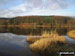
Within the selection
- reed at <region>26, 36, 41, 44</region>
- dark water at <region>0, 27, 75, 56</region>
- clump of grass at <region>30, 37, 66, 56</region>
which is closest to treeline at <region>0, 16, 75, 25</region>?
dark water at <region>0, 27, 75, 56</region>

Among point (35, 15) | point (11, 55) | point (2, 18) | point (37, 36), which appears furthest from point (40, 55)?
point (2, 18)

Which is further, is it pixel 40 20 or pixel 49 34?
pixel 49 34

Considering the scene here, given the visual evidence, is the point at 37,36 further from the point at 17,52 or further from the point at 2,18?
the point at 2,18

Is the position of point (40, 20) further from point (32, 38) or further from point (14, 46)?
point (14, 46)

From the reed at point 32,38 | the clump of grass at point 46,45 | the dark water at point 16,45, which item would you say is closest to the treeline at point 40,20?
the dark water at point 16,45

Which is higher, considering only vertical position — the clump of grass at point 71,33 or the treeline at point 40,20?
the treeline at point 40,20

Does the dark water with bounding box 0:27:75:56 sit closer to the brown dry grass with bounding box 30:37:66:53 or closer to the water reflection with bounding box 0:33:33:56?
the water reflection with bounding box 0:33:33:56

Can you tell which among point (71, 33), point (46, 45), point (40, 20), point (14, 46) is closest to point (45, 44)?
point (46, 45)

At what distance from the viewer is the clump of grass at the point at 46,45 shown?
5.11m

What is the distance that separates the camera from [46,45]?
5215mm

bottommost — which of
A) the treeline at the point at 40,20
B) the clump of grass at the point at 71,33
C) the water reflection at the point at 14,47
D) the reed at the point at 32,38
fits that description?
the water reflection at the point at 14,47

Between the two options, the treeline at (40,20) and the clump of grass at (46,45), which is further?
the treeline at (40,20)

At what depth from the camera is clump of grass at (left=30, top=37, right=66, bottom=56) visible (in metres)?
5.11

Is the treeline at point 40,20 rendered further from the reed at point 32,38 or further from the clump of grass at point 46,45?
the clump of grass at point 46,45
